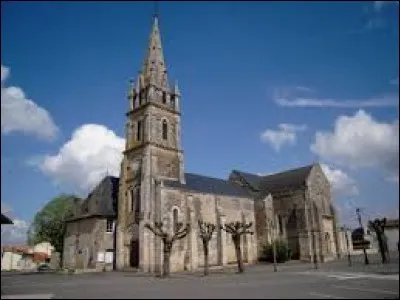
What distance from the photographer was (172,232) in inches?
1715

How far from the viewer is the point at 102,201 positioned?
160 ft

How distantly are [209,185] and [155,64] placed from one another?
17.0 m

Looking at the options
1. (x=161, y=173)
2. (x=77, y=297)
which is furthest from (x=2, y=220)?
(x=161, y=173)

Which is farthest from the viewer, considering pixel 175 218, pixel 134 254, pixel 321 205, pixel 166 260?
pixel 321 205

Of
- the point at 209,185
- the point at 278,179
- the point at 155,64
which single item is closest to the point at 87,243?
the point at 209,185

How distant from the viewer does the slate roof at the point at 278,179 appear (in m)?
57.4

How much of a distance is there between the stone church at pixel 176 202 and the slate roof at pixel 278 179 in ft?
0.76

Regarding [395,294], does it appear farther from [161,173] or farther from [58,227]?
[58,227]

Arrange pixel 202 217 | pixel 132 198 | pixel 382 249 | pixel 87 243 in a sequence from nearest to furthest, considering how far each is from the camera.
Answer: pixel 382 249, pixel 132 198, pixel 87 243, pixel 202 217

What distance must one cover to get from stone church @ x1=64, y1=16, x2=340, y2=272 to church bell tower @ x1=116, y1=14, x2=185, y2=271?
0.35ft

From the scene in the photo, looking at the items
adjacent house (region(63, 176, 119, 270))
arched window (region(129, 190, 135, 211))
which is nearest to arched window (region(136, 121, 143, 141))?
arched window (region(129, 190, 135, 211))

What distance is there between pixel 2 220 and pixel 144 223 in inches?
866

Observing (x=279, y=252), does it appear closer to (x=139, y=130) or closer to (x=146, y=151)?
(x=146, y=151)

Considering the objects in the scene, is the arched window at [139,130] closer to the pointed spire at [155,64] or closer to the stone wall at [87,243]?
the pointed spire at [155,64]
